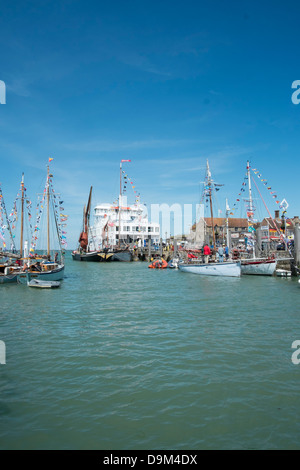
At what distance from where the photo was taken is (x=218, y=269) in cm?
3619

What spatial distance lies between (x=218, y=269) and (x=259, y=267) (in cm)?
454

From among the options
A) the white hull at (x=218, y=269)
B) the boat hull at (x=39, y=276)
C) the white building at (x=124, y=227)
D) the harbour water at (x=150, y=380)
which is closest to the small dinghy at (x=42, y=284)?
the boat hull at (x=39, y=276)

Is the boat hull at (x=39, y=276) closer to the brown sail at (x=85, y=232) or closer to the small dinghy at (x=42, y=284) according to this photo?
the small dinghy at (x=42, y=284)

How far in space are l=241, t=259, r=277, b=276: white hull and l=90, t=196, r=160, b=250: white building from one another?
40.4 meters

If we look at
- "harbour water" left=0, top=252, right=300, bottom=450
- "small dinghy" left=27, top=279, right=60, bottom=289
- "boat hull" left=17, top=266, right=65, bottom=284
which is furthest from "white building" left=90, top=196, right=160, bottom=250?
"harbour water" left=0, top=252, right=300, bottom=450

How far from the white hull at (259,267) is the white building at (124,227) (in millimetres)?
40362

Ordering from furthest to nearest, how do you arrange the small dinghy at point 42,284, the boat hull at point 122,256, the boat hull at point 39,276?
the boat hull at point 122,256, the boat hull at point 39,276, the small dinghy at point 42,284

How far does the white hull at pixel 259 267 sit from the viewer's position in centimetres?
3491

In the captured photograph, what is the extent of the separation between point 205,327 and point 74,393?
6.96 m

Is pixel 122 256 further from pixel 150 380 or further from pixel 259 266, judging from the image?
pixel 150 380

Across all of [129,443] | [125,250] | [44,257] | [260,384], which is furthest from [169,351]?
[125,250]

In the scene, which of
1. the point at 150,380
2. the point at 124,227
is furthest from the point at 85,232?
the point at 150,380
